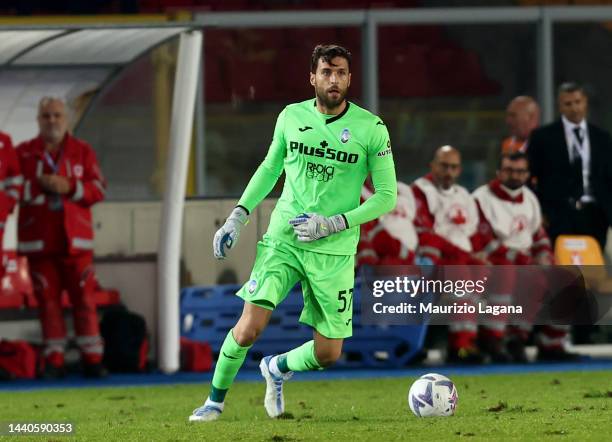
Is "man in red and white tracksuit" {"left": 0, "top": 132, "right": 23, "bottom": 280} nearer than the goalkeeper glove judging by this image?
No

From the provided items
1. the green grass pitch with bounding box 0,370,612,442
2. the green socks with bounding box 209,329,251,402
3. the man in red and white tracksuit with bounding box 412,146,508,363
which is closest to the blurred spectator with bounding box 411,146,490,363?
the man in red and white tracksuit with bounding box 412,146,508,363

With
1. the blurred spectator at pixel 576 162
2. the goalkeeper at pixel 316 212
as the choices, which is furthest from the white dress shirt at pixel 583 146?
the goalkeeper at pixel 316 212

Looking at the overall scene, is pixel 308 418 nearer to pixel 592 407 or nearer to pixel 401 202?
pixel 592 407

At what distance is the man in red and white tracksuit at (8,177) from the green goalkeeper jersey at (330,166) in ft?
12.9

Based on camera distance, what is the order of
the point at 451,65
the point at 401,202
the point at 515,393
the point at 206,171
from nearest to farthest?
the point at 515,393 < the point at 401,202 < the point at 206,171 < the point at 451,65

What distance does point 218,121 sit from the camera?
14383mm

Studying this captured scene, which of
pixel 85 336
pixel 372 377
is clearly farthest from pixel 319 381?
pixel 85 336

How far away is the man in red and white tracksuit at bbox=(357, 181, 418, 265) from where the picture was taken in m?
12.9

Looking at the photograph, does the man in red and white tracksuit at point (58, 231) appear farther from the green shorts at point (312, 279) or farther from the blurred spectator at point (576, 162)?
the green shorts at point (312, 279)

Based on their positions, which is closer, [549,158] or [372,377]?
[372,377]

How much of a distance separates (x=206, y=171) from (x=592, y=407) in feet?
18.2

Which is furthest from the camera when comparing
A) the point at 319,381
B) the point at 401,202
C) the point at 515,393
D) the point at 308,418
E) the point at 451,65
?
the point at 451,65

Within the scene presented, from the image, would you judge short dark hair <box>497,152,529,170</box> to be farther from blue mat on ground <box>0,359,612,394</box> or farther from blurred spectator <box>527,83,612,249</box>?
blue mat on ground <box>0,359,612,394</box>

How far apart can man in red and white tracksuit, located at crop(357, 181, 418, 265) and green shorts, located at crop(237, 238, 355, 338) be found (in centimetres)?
444
